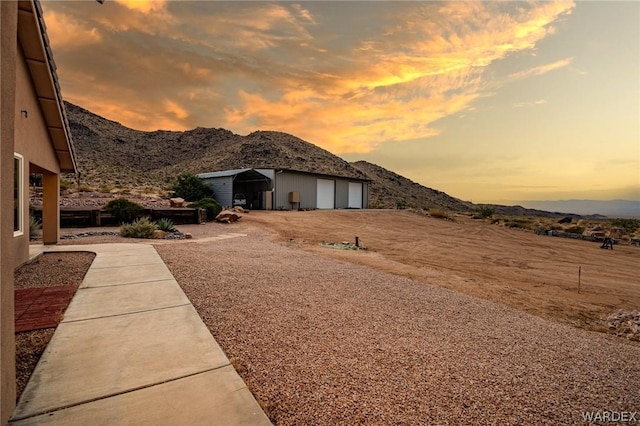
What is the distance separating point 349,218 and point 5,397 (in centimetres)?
2184

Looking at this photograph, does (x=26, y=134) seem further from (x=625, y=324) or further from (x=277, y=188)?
(x=277, y=188)

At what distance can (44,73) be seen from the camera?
667 cm

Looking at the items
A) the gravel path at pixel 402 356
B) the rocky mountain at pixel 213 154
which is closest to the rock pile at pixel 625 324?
the gravel path at pixel 402 356

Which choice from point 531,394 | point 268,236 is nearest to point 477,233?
point 268,236

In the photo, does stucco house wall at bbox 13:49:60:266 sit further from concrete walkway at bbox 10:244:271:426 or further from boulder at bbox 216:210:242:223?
boulder at bbox 216:210:242:223

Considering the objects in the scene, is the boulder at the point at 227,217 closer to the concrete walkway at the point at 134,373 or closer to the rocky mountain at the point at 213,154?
the concrete walkway at the point at 134,373

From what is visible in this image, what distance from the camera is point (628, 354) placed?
3.86 metres

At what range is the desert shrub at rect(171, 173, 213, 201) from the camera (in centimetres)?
2561

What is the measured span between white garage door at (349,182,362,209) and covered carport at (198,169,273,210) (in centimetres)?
1118

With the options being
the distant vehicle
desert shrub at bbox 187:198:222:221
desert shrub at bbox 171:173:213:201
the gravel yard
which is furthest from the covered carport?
the gravel yard

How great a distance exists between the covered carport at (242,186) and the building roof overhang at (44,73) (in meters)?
17.5

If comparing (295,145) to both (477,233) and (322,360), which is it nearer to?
(477,233)

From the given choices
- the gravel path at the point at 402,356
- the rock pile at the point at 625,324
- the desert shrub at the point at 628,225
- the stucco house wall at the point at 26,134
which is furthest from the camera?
the desert shrub at the point at 628,225

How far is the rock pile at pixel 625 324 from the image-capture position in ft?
16.6
